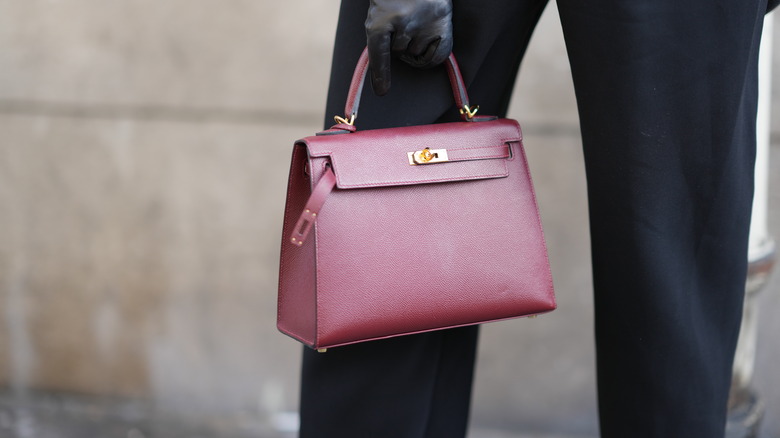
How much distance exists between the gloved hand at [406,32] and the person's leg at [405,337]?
0.16 ft

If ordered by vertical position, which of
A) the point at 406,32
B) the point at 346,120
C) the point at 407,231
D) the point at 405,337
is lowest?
the point at 405,337

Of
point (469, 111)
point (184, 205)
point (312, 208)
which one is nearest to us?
point (312, 208)

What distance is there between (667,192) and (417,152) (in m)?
0.32

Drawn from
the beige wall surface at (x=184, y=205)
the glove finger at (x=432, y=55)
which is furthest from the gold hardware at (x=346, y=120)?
the beige wall surface at (x=184, y=205)

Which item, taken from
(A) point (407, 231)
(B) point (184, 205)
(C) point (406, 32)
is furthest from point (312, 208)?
(B) point (184, 205)

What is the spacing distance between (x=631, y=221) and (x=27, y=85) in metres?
1.59

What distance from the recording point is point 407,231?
3.22 ft

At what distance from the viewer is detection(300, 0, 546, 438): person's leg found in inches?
39.3

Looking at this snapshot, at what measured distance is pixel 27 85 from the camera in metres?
1.94

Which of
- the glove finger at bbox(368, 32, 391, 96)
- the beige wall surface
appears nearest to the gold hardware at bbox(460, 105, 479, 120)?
the glove finger at bbox(368, 32, 391, 96)

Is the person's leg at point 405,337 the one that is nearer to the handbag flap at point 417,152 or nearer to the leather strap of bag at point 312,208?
the handbag flap at point 417,152

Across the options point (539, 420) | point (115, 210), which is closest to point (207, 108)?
point (115, 210)

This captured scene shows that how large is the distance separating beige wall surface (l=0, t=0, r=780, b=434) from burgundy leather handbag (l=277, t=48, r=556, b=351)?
85 centimetres

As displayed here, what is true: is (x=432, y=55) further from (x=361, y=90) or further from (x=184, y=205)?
(x=184, y=205)
